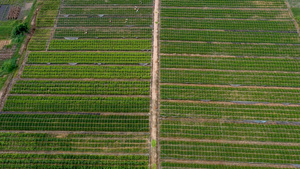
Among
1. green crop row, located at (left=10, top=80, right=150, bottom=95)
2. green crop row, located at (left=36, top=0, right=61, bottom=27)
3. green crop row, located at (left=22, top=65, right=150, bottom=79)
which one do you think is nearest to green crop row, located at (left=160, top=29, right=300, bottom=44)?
green crop row, located at (left=22, top=65, right=150, bottom=79)

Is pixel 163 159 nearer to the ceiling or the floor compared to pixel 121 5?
nearer to the floor

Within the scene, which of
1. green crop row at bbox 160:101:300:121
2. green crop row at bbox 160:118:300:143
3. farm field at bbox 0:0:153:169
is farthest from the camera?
green crop row at bbox 160:101:300:121

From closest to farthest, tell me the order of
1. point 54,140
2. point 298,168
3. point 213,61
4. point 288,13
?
point 298,168 → point 54,140 → point 213,61 → point 288,13

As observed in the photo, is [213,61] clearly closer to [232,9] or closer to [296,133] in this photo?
[232,9]

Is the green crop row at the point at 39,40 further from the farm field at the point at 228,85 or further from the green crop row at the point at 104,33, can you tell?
the farm field at the point at 228,85

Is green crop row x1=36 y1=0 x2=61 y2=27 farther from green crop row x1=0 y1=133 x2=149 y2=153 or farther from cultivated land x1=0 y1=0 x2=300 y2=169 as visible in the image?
green crop row x1=0 y1=133 x2=149 y2=153

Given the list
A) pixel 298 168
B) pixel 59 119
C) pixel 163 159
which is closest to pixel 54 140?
pixel 59 119

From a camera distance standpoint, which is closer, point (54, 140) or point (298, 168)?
point (298, 168)

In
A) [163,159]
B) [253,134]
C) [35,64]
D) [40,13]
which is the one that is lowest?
[163,159]
